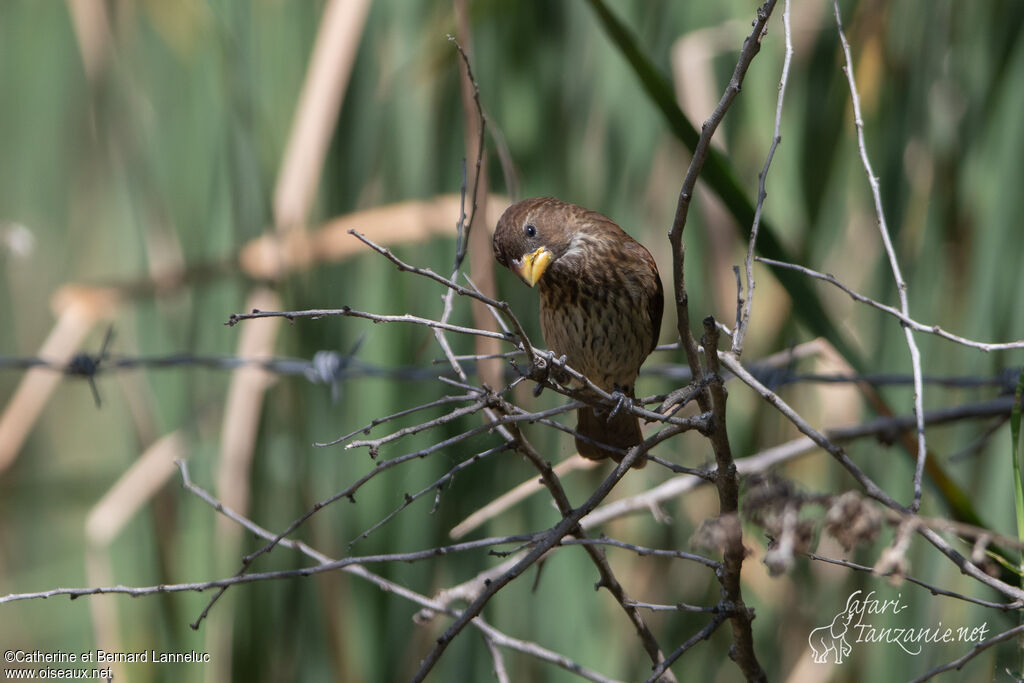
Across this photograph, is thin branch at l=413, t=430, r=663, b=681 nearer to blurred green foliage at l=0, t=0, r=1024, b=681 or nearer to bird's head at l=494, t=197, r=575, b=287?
bird's head at l=494, t=197, r=575, b=287

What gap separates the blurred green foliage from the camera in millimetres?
2219

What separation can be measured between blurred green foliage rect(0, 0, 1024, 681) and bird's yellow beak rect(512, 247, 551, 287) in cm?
43

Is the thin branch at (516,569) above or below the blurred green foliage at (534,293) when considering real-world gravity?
below

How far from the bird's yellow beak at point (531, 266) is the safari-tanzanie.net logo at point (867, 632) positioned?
1185 millimetres

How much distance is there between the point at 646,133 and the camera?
7.75 feet

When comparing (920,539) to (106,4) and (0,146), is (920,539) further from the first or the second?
(0,146)

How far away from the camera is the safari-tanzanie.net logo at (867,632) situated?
217cm

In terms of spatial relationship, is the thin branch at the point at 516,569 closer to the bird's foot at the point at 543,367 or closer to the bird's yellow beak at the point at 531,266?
the bird's foot at the point at 543,367

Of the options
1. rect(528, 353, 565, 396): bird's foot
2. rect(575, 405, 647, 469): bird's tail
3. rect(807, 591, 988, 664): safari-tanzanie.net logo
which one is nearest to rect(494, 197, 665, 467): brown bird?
rect(575, 405, 647, 469): bird's tail

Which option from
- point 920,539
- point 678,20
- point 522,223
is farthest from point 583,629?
point 678,20

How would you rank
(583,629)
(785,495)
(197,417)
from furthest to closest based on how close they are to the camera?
(197,417) → (583,629) → (785,495)

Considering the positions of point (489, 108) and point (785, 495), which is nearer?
point (785, 495)

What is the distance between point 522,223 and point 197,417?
4.05 feet

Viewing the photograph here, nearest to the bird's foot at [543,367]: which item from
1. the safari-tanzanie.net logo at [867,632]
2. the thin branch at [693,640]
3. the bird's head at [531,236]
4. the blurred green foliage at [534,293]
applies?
the thin branch at [693,640]
